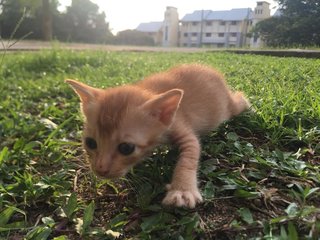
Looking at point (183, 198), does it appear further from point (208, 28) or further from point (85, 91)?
point (208, 28)

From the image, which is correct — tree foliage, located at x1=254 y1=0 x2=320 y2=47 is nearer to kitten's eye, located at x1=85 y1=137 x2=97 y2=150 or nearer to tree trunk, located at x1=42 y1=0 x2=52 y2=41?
tree trunk, located at x1=42 y1=0 x2=52 y2=41

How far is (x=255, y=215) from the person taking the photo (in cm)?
123

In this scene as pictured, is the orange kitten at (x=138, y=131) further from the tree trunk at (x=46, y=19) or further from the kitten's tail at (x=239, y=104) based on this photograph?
the tree trunk at (x=46, y=19)

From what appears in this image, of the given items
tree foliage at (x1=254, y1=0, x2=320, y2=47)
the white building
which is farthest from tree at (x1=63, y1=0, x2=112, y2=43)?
tree foliage at (x1=254, y1=0, x2=320, y2=47)

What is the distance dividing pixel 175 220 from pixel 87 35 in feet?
67.7

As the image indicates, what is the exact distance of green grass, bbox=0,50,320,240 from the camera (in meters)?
1.19

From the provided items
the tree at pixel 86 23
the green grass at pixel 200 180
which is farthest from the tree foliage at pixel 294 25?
the tree at pixel 86 23

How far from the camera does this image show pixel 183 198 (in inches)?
51.6

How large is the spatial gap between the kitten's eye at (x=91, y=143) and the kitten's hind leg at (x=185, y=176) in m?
0.36

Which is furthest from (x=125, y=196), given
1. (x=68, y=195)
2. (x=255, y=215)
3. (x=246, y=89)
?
(x=246, y=89)

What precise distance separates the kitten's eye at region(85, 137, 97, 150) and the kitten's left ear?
10.5 inches

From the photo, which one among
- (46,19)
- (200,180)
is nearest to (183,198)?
(200,180)

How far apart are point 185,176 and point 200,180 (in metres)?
0.13

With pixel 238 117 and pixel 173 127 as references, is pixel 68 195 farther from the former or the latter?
pixel 238 117
